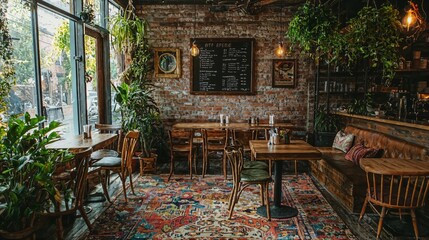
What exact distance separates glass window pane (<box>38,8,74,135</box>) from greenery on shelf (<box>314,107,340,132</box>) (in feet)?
Result: 15.1

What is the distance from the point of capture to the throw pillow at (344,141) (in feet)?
17.4

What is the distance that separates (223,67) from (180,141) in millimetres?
2015

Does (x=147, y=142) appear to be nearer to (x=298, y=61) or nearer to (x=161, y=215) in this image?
(x=161, y=215)

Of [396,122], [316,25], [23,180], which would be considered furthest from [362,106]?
[23,180]

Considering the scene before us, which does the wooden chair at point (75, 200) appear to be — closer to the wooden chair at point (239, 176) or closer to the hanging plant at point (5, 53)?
the hanging plant at point (5, 53)

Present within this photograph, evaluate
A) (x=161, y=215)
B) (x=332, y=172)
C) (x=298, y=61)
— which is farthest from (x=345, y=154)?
(x=161, y=215)

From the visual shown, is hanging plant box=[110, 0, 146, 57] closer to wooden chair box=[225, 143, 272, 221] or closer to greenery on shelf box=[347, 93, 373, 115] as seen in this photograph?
wooden chair box=[225, 143, 272, 221]

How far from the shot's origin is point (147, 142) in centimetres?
590

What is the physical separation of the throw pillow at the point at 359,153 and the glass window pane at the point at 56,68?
4.19m

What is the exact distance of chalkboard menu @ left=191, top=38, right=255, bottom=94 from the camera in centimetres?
687

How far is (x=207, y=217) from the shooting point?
12.3 feet

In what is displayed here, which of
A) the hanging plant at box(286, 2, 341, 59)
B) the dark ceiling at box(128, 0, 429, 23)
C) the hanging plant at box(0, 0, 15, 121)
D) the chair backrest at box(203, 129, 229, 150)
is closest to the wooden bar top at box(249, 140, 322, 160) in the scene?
the chair backrest at box(203, 129, 229, 150)

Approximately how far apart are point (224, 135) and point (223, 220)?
6.16 feet

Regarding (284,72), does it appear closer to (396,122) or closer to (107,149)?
(396,122)
